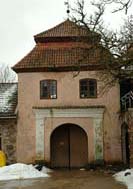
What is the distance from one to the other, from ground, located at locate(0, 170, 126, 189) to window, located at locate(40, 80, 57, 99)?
5.62 metres

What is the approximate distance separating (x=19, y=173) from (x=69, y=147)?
6219mm

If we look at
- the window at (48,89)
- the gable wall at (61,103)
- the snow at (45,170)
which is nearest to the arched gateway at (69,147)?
the gable wall at (61,103)

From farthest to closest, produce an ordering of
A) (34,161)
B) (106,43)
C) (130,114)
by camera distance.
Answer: (34,161) < (130,114) < (106,43)

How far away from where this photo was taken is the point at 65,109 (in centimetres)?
2652

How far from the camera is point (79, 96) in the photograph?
27.0 m

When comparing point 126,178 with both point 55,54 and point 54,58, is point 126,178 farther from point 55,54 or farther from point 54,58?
point 55,54

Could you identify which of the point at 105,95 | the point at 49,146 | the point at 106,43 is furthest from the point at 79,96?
the point at 106,43

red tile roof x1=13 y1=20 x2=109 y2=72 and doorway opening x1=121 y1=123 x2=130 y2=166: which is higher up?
red tile roof x1=13 y1=20 x2=109 y2=72

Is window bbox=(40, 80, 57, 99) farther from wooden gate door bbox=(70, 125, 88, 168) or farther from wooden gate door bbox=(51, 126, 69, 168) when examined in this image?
wooden gate door bbox=(70, 125, 88, 168)

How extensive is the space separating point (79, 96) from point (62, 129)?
277 centimetres

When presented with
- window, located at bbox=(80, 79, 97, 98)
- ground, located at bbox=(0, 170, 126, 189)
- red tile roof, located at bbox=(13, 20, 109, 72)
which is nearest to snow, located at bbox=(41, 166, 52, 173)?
ground, located at bbox=(0, 170, 126, 189)

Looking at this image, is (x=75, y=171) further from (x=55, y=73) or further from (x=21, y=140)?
(x=55, y=73)

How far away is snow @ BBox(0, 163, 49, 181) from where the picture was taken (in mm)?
21656

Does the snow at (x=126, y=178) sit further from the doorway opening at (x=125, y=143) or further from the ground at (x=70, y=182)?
the doorway opening at (x=125, y=143)
